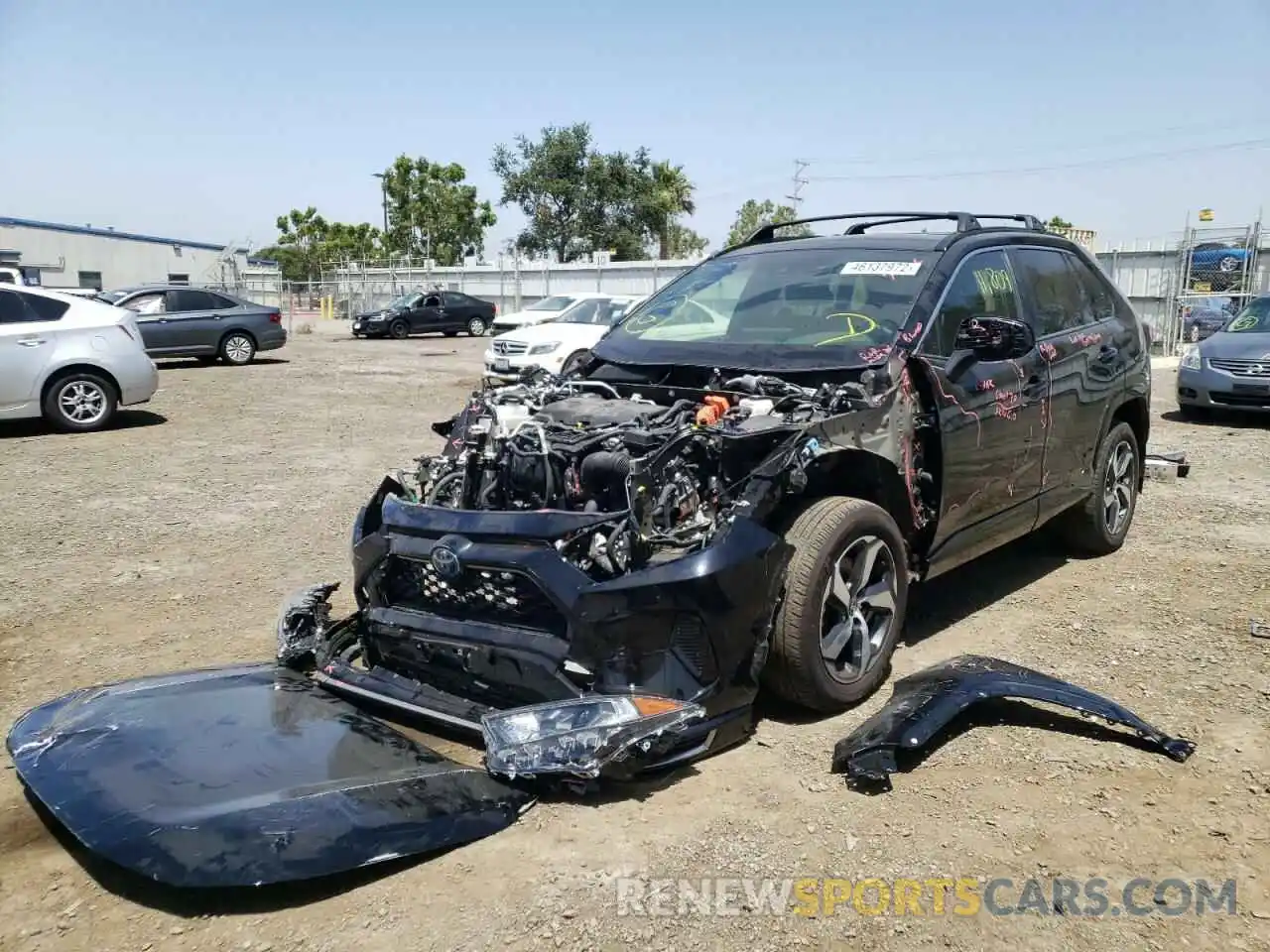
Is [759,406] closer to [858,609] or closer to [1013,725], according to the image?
[858,609]

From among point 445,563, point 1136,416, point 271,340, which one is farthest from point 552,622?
point 271,340

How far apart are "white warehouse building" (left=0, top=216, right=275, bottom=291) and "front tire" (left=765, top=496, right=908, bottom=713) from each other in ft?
162

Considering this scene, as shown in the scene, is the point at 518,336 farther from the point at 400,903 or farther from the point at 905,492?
the point at 400,903

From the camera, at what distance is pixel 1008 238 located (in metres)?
5.24

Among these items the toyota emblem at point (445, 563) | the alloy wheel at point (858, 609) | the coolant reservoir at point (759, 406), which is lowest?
the alloy wheel at point (858, 609)

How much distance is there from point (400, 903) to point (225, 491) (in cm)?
609

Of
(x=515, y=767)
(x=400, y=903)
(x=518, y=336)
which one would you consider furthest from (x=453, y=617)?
(x=518, y=336)

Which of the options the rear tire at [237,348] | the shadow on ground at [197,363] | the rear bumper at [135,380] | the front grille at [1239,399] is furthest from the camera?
the rear tire at [237,348]

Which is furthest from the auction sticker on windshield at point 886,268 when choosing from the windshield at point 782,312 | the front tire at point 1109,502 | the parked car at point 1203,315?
the parked car at point 1203,315

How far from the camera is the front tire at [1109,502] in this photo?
586 cm

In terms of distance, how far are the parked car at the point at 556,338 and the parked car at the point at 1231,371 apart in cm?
Result: 826

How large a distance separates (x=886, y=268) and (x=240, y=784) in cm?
351

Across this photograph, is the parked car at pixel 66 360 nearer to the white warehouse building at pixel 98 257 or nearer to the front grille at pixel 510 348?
the front grille at pixel 510 348

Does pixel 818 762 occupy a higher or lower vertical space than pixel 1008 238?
lower
